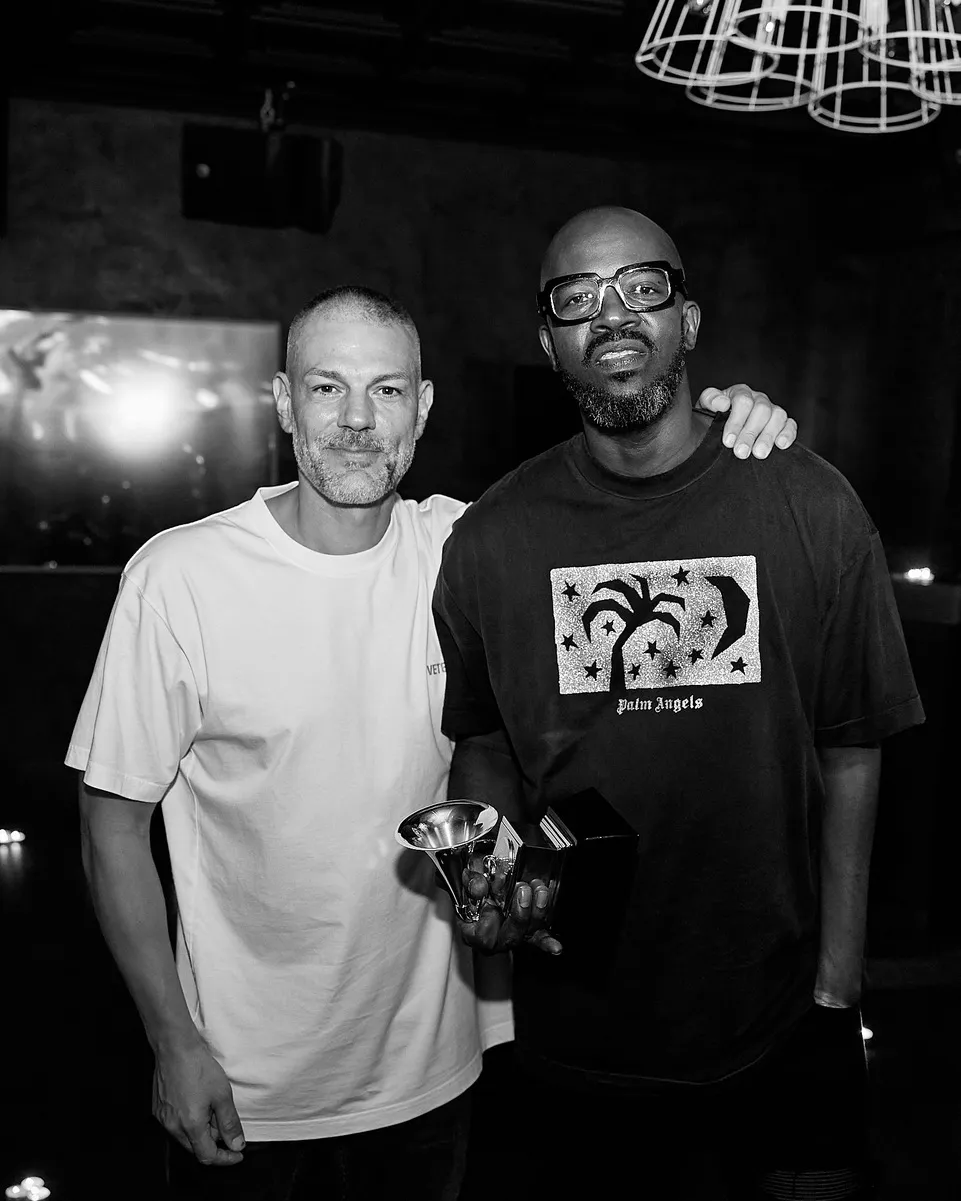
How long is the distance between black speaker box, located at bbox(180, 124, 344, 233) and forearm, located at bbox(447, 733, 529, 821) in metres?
4.24

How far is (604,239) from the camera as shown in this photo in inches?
77.0

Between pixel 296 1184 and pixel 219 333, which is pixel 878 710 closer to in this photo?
pixel 296 1184

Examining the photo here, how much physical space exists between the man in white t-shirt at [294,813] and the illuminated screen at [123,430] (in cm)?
495

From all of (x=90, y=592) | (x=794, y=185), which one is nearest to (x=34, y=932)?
(x=90, y=592)

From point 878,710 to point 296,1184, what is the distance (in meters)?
1.22

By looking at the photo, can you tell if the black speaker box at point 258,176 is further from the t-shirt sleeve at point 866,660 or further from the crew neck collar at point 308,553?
the t-shirt sleeve at point 866,660

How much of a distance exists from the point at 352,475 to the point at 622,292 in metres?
0.54

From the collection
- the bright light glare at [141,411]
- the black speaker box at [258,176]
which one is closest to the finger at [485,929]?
the black speaker box at [258,176]

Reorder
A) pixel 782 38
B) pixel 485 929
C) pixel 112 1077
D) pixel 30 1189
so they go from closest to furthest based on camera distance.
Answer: pixel 485 929 → pixel 782 38 → pixel 30 1189 → pixel 112 1077

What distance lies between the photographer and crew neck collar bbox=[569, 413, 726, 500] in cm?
196

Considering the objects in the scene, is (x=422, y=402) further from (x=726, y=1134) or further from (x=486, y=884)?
(x=726, y=1134)

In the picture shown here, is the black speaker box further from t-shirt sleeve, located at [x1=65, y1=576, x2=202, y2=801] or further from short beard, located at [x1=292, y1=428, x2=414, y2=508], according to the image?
t-shirt sleeve, located at [x1=65, y1=576, x2=202, y2=801]

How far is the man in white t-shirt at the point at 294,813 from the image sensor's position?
5.98 ft

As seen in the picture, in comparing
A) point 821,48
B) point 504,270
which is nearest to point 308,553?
point 821,48
